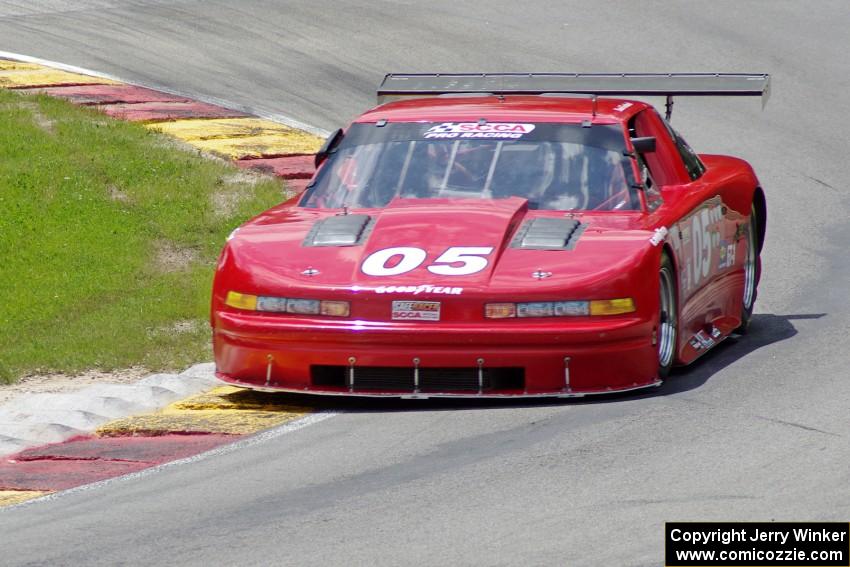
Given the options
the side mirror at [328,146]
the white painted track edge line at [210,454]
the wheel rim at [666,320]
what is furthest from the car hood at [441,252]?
the side mirror at [328,146]

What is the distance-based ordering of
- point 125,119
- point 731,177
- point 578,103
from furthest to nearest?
point 125,119 → point 731,177 → point 578,103

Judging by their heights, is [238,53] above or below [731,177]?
below

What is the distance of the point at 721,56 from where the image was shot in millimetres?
20516

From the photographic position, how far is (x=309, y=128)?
16.2 m

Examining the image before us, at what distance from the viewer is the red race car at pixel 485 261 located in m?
7.72

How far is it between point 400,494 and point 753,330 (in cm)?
417

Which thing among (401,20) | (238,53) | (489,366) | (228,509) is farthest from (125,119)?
(228,509)

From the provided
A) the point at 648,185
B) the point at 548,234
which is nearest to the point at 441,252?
the point at 548,234

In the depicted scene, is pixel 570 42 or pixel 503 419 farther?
pixel 570 42

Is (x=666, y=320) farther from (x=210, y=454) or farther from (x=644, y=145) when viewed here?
(x=210, y=454)

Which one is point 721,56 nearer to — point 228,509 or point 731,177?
point 731,177

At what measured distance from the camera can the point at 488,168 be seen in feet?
29.1

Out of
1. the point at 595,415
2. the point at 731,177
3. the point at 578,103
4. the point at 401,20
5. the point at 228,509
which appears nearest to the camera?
the point at 228,509

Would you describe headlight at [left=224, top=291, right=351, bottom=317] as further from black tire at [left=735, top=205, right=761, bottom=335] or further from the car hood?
black tire at [left=735, top=205, right=761, bottom=335]
